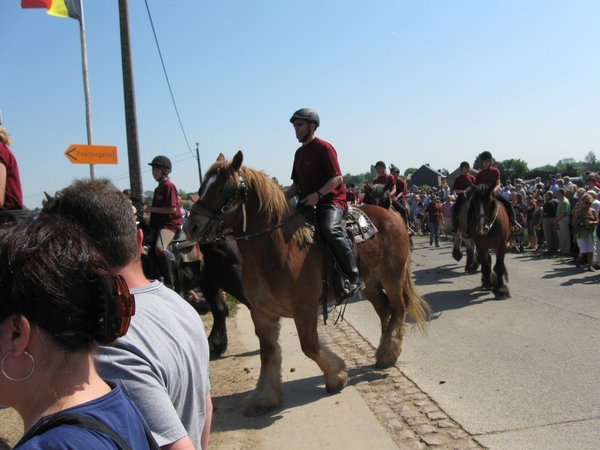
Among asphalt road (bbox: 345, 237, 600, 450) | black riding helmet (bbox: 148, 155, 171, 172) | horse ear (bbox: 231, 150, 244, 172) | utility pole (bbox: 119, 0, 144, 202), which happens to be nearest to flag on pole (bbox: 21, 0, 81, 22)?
utility pole (bbox: 119, 0, 144, 202)

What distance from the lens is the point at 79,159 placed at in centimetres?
792

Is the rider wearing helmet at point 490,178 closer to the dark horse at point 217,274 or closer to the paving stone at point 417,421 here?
the dark horse at point 217,274

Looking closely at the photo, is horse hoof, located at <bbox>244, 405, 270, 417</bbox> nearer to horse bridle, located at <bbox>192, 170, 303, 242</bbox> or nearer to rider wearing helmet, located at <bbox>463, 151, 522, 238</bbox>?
horse bridle, located at <bbox>192, 170, 303, 242</bbox>

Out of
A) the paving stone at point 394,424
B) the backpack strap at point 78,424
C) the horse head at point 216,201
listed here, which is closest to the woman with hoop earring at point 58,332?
the backpack strap at point 78,424

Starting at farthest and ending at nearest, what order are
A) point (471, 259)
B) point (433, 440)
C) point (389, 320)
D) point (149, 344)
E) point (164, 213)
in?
point (471, 259) → point (164, 213) → point (389, 320) → point (433, 440) → point (149, 344)

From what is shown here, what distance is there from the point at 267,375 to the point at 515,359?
2.90m

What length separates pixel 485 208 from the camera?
375 inches

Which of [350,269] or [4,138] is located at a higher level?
[4,138]

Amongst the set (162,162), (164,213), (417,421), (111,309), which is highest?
(162,162)

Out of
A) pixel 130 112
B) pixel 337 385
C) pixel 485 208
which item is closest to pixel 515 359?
pixel 337 385

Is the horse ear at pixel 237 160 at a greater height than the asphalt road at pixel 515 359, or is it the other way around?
the horse ear at pixel 237 160

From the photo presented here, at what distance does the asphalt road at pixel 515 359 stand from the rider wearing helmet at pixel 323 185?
1.54 metres

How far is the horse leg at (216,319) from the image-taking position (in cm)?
657

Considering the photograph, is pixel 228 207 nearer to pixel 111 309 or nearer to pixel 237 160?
pixel 237 160
